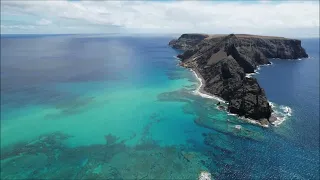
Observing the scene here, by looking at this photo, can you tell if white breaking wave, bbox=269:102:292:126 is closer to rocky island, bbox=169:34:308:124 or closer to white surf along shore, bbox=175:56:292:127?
white surf along shore, bbox=175:56:292:127

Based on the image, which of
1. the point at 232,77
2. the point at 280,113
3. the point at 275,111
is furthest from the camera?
the point at 232,77

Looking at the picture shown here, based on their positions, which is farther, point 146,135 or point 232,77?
point 232,77

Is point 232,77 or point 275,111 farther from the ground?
point 232,77

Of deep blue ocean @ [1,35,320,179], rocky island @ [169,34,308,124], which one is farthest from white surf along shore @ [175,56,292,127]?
deep blue ocean @ [1,35,320,179]

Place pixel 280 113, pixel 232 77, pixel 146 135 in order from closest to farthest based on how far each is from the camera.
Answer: pixel 146 135, pixel 280 113, pixel 232 77

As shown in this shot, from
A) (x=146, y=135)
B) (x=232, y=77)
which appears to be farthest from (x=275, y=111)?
(x=146, y=135)

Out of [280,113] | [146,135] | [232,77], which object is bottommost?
[146,135]

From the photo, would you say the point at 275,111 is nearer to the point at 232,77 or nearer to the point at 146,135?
the point at 232,77

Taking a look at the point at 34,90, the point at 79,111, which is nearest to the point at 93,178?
the point at 79,111
